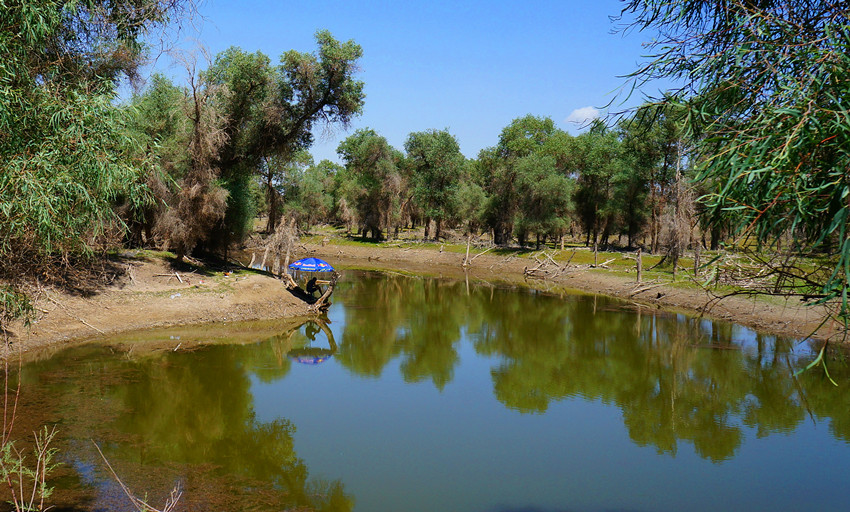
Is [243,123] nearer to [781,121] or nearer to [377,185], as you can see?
[781,121]

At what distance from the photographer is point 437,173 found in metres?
62.1

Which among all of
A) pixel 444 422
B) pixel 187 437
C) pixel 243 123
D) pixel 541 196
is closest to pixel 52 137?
pixel 187 437

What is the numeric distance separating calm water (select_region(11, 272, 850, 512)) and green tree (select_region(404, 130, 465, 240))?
1565 inches

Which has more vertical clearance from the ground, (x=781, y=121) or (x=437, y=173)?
(x=437, y=173)

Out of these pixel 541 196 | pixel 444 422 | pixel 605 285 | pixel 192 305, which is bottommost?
pixel 444 422

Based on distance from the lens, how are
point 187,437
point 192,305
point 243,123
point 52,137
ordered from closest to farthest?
1. point 52,137
2. point 187,437
3. point 192,305
4. point 243,123

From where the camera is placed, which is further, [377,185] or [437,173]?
[377,185]

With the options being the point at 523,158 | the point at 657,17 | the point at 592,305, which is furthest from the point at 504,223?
the point at 657,17

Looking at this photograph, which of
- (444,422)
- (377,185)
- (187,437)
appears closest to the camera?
(187,437)

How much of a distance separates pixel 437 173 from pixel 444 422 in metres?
49.9

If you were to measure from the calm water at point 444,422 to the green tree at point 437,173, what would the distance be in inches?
1565

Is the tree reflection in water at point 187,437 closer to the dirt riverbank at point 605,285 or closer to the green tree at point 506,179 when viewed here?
the dirt riverbank at point 605,285

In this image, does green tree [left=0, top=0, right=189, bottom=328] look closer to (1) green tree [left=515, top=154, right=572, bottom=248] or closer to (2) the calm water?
(2) the calm water

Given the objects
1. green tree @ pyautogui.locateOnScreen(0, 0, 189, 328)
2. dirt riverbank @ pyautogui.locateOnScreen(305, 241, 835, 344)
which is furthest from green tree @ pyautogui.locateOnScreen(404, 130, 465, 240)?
green tree @ pyautogui.locateOnScreen(0, 0, 189, 328)
